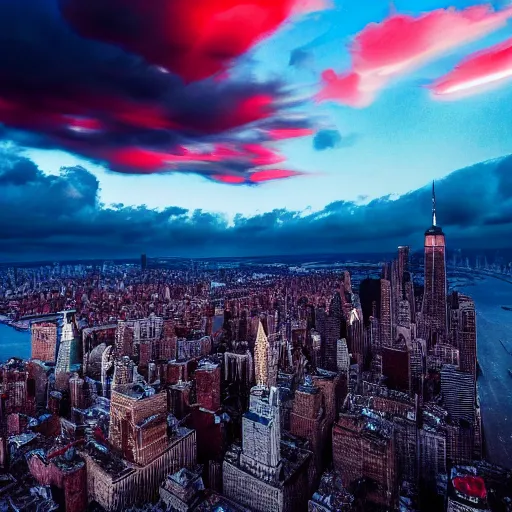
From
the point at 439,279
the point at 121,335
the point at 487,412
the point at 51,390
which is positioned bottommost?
the point at 487,412

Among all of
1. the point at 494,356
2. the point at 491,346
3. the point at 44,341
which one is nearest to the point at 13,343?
the point at 44,341

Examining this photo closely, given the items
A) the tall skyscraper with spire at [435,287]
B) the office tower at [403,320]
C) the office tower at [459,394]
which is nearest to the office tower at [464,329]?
the tall skyscraper with spire at [435,287]

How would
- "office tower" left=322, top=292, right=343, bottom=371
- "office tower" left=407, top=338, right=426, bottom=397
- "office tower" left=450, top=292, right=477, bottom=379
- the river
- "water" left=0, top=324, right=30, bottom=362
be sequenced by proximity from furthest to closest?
"office tower" left=322, top=292, right=343, bottom=371
"water" left=0, top=324, right=30, bottom=362
"office tower" left=450, top=292, right=477, bottom=379
"office tower" left=407, top=338, right=426, bottom=397
the river

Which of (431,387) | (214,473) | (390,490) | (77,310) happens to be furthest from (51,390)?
(431,387)

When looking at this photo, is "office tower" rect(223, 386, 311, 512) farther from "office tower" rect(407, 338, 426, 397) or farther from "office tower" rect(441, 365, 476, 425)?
"office tower" rect(407, 338, 426, 397)

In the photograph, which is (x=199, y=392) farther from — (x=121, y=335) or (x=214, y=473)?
(x=121, y=335)

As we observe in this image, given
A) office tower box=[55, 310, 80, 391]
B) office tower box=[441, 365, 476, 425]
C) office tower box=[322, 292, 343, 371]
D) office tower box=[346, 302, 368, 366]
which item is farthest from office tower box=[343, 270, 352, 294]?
office tower box=[55, 310, 80, 391]
